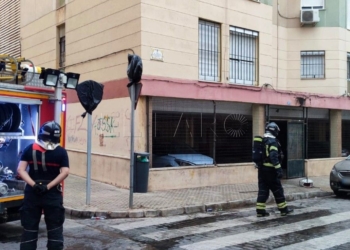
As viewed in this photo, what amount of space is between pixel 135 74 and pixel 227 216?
11.8 feet

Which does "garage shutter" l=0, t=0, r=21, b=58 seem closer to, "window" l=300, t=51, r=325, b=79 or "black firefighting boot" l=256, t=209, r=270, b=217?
"window" l=300, t=51, r=325, b=79

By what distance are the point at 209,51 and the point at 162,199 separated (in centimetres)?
533

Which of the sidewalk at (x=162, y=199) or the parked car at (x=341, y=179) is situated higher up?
the parked car at (x=341, y=179)

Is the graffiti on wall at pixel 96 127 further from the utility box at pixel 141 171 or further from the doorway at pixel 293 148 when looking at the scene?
the doorway at pixel 293 148

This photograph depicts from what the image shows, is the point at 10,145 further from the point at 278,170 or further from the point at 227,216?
the point at 278,170

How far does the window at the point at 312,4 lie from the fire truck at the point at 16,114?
41.8 ft

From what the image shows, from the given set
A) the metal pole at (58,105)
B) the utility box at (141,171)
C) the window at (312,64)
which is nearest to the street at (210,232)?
the metal pole at (58,105)

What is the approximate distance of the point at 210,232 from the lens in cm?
755

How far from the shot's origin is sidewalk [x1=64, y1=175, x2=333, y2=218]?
9.13 metres

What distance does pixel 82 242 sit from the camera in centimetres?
686

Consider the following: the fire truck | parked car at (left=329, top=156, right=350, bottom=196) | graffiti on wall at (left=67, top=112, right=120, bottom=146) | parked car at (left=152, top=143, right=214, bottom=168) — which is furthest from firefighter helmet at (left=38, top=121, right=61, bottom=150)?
parked car at (left=329, top=156, right=350, bottom=196)

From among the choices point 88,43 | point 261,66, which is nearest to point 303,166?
point 261,66

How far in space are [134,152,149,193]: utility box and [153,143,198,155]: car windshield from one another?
101cm

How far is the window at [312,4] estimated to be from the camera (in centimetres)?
1728
